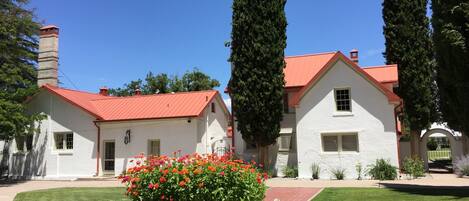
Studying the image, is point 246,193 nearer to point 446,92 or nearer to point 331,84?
point 446,92

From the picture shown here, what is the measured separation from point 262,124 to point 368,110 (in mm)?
5629

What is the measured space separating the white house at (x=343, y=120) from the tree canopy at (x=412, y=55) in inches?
99.9

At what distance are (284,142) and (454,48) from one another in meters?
13.0

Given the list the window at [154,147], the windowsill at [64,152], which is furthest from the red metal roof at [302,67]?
the windowsill at [64,152]

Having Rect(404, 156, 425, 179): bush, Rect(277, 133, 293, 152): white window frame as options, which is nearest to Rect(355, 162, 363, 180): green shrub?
Rect(404, 156, 425, 179): bush

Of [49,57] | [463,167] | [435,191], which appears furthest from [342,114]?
[49,57]

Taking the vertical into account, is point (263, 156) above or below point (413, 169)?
above

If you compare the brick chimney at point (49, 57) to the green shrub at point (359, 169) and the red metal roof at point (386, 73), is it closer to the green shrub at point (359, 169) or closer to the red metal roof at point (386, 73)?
the green shrub at point (359, 169)

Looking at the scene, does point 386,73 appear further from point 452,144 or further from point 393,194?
point 393,194

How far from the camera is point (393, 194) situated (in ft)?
46.7

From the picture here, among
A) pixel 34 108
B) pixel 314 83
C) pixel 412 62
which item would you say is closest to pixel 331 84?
pixel 314 83

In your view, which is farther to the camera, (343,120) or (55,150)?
(55,150)

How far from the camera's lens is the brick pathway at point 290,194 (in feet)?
46.1

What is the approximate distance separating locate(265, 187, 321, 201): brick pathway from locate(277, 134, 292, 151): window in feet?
23.9
